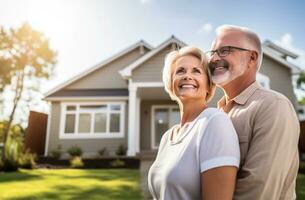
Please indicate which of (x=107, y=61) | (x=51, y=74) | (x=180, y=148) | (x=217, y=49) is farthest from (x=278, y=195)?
(x=51, y=74)

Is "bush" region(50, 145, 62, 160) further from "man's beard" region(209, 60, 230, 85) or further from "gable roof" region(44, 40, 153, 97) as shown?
"man's beard" region(209, 60, 230, 85)

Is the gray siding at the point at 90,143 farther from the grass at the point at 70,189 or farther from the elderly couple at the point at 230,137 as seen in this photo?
the elderly couple at the point at 230,137

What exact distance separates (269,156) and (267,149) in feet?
0.11

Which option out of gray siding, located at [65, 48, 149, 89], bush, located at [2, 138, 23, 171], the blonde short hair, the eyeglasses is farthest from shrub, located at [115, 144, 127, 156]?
the eyeglasses

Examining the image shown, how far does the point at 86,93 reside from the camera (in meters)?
15.9

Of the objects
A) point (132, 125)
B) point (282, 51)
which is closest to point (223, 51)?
point (132, 125)

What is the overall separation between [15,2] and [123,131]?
780cm

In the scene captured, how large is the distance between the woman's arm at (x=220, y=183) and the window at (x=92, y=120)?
46.0ft

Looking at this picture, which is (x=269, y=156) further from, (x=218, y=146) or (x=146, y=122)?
(x=146, y=122)

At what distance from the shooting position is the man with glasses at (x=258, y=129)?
1357mm

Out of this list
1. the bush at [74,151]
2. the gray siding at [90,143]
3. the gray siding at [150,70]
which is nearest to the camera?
the gray siding at [150,70]

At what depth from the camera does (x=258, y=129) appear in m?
1.42

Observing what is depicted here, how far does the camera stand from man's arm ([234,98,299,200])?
1352mm

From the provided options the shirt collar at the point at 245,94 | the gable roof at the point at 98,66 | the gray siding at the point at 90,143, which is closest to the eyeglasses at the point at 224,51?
the shirt collar at the point at 245,94
